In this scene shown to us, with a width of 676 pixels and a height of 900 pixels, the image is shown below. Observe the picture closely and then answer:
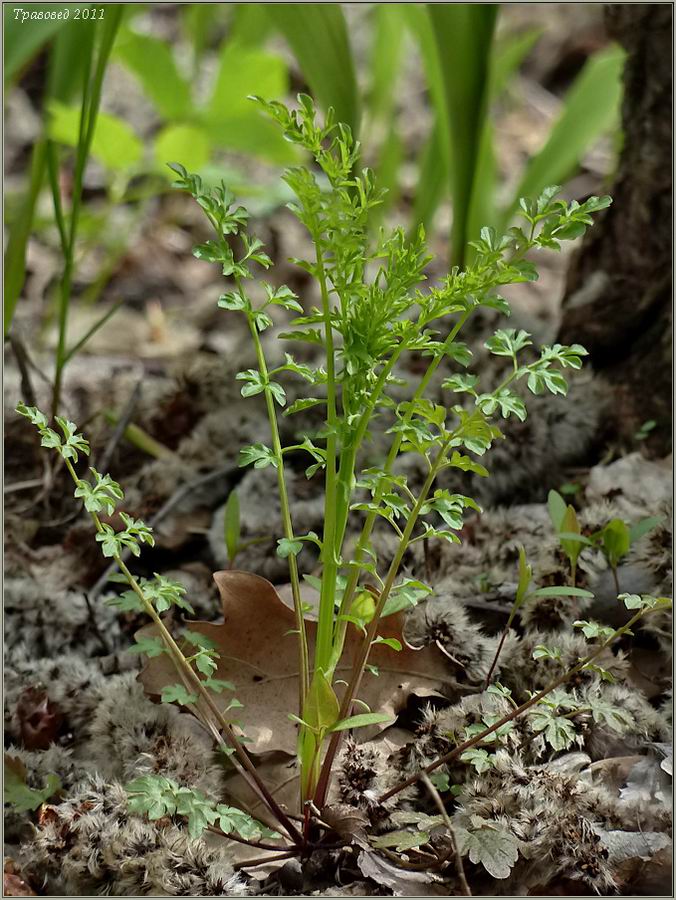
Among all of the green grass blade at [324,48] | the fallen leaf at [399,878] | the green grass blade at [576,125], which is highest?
the green grass blade at [324,48]

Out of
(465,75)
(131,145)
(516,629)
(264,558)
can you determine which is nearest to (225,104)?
(131,145)

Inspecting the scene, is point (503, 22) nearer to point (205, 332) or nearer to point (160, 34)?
point (160, 34)

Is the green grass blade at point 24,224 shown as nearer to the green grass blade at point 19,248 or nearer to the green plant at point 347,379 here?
the green grass blade at point 19,248

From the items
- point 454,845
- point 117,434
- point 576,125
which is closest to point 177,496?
point 117,434

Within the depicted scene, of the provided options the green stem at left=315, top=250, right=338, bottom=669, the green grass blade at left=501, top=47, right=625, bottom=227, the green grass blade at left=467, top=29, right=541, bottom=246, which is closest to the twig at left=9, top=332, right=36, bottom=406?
the green stem at left=315, top=250, right=338, bottom=669

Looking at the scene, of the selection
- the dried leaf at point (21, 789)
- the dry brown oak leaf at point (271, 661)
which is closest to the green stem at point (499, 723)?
the dry brown oak leaf at point (271, 661)

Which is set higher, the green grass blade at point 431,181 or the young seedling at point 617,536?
the green grass blade at point 431,181

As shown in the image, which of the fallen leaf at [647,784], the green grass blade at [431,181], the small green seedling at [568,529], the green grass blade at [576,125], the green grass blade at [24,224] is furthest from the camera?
the green grass blade at [431,181]
